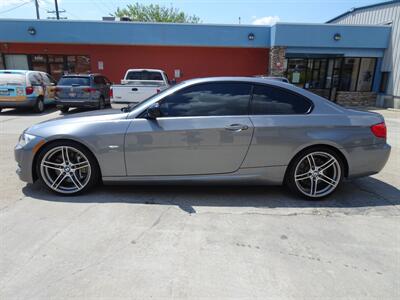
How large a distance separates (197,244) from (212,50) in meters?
16.8

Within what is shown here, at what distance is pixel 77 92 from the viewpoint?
1153 cm

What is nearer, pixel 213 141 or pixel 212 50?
pixel 213 141

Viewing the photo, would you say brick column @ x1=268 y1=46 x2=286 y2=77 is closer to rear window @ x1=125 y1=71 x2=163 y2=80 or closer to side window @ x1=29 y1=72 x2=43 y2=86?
rear window @ x1=125 y1=71 x2=163 y2=80

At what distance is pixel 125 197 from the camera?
12.4ft

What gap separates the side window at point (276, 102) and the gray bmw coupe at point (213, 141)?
1 cm

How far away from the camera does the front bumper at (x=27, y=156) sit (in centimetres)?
366

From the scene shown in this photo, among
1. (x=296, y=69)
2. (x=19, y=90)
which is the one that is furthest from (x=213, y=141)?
(x=296, y=69)

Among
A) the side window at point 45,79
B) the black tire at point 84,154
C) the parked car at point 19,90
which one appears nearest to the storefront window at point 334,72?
the side window at point 45,79

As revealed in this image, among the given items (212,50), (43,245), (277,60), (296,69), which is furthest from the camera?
(212,50)

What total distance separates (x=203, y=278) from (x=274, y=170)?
1.87 metres

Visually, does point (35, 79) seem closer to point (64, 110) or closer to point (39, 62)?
point (64, 110)

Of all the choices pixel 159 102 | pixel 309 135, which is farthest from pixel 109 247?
pixel 309 135

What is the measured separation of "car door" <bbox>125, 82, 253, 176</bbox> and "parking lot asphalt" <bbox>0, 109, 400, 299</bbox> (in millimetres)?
472

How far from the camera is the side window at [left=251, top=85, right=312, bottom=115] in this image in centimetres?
372
